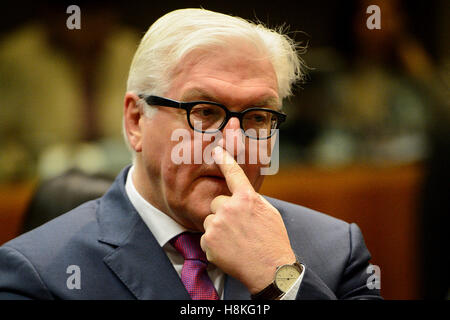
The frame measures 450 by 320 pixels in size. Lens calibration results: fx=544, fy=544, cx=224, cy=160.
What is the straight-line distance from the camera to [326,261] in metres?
1.58

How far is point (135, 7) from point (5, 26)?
26.7 inches

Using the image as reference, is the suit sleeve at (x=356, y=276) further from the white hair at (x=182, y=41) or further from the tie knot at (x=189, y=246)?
the white hair at (x=182, y=41)

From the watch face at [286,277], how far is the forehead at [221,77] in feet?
1.44

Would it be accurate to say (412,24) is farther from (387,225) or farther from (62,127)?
(62,127)

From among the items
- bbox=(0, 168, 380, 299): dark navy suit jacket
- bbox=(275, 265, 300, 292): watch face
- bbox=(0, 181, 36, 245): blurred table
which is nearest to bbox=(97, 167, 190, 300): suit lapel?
bbox=(0, 168, 380, 299): dark navy suit jacket

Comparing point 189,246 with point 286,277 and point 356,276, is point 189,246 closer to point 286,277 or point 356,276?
point 286,277

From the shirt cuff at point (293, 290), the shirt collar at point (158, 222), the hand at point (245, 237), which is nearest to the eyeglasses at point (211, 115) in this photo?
the hand at point (245, 237)

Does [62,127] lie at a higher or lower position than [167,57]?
lower

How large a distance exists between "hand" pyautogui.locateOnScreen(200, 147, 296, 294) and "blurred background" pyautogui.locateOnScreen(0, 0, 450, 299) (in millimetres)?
664

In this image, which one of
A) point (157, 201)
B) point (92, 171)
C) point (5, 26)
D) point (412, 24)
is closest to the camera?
point (157, 201)

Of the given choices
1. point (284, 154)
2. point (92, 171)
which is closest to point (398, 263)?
point (284, 154)

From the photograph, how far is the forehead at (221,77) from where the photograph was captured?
1.39 m

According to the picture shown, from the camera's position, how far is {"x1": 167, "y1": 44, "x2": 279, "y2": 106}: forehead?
1395mm

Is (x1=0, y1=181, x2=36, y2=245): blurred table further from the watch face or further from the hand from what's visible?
the watch face
